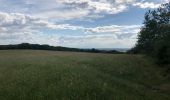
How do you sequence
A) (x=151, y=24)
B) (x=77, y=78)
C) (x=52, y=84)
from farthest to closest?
(x=151, y=24), (x=77, y=78), (x=52, y=84)

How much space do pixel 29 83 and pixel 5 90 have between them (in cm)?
217

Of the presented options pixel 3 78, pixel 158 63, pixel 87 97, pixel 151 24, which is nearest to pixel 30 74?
pixel 3 78

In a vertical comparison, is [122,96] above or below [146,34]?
below

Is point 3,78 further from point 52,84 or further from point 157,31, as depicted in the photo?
point 157,31

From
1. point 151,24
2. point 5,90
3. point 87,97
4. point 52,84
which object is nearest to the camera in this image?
point 87,97

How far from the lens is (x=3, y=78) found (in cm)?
2555

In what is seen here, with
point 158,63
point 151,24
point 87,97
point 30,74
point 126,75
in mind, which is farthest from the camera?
point 151,24

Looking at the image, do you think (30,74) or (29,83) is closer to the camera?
(29,83)

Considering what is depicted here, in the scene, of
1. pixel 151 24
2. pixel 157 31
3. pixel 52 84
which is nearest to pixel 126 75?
pixel 52 84

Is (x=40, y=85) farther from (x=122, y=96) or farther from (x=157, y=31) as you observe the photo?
(x=157, y=31)

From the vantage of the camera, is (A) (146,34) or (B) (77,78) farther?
(A) (146,34)

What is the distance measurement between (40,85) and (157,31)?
6922 centimetres

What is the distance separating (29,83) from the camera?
2245cm

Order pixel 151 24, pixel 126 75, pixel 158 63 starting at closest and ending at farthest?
1. pixel 126 75
2. pixel 158 63
3. pixel 151 24
